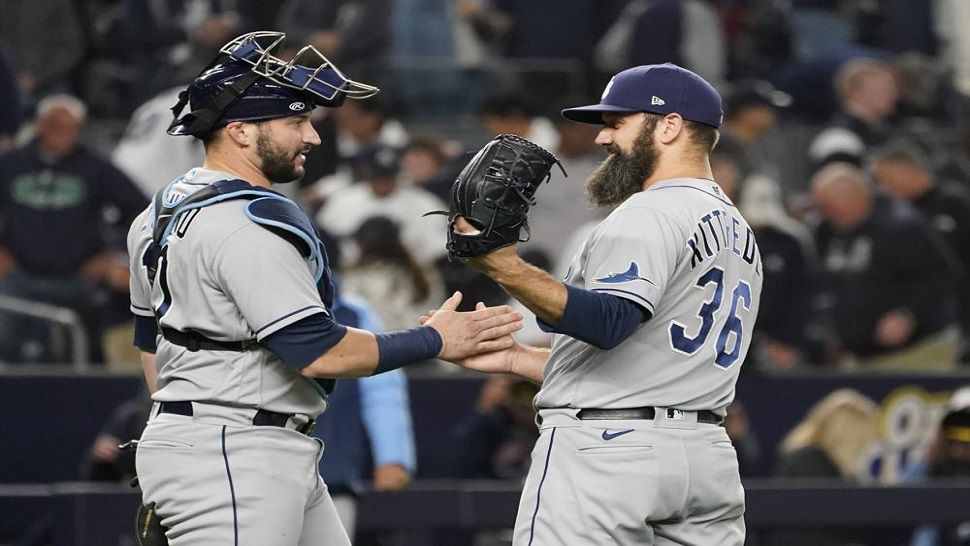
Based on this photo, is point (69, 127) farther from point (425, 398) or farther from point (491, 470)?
point (491, 470)

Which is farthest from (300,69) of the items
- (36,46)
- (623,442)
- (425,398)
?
(36,46)

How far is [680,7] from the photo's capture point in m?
11.4

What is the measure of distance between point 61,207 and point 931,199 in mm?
5145

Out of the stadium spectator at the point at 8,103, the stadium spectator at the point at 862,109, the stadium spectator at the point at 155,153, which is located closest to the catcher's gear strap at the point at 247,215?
the stadium spectator at the point at 155,153

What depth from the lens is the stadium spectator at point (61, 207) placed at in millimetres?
9594

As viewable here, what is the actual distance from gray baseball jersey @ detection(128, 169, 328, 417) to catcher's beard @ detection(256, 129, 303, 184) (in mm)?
104

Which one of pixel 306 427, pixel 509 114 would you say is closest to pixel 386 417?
pixel 306 427

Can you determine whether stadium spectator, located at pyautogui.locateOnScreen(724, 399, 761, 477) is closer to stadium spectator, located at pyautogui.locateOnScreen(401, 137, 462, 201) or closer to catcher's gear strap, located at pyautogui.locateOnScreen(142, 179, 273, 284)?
stadium spectator, located at pyautogui.locateOnScreen(401, 137, 462, 201)

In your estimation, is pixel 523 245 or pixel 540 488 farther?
pixel 523 245

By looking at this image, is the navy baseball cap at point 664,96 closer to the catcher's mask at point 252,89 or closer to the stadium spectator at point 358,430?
the catcher's mask at point 252,89

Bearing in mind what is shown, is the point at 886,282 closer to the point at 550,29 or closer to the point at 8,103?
the point at 550,29

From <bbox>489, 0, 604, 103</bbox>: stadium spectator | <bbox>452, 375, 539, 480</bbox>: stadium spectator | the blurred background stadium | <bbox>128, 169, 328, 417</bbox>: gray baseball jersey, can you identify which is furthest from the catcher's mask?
<bbox>489, 0, 604, 103</bbox>: stadium spectator

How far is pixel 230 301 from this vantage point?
14.7ft

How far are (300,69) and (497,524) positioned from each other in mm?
3018
